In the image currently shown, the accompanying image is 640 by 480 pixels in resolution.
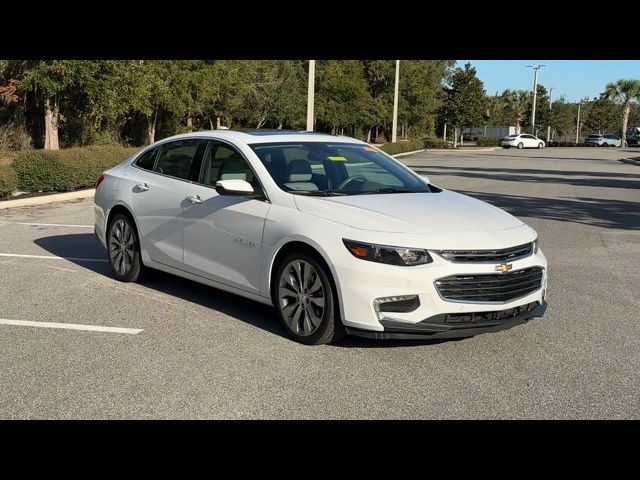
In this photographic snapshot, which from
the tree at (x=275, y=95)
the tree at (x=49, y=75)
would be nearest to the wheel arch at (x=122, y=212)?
the tree at (x=49, y=75)

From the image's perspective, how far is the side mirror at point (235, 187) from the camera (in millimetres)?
5852

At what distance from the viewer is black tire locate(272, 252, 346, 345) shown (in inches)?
207

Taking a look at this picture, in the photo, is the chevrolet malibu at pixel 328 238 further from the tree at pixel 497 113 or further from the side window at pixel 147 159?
the tree at pixel 497 113

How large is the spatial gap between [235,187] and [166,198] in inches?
51.9

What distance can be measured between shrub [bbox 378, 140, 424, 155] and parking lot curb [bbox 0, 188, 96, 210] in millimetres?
24633

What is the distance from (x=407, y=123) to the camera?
6450cm

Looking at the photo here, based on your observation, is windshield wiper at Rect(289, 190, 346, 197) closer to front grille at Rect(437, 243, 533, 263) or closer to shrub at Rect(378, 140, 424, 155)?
front grille at Rect(437, 243, 533, 263)

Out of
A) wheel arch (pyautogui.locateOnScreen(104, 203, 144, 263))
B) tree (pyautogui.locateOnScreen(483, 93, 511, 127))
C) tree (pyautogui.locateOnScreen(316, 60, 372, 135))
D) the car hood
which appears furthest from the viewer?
tree (pyautogui.locateOnScreen(483, 93, 511, 127))

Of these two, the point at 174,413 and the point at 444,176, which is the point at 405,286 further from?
the point at 444,176

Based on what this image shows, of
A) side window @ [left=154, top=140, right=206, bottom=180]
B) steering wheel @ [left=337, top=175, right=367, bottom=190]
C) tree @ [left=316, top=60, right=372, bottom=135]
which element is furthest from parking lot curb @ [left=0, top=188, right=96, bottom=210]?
tree @ [left=316, top=60, right=372, bottom=135]

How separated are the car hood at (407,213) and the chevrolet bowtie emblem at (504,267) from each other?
294 mm

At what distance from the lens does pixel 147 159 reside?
7.63m

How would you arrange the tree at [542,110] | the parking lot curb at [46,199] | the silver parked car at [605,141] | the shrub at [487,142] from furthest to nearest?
the tree at [542,110] < the silver parked car at [605,141] < the shrub at [487,142] < the parking lot curb at [46,199]
